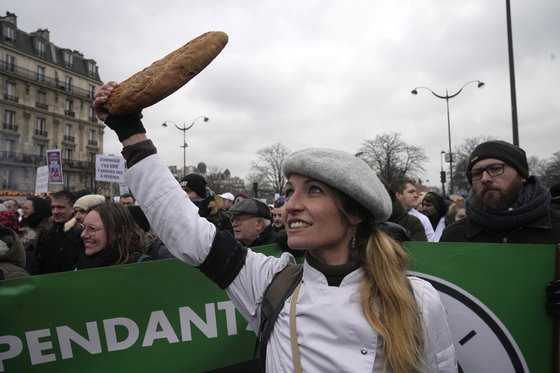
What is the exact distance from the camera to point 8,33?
56344mm

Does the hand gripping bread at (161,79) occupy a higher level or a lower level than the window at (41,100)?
lower

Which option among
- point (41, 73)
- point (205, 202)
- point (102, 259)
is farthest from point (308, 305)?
point (41, 73)

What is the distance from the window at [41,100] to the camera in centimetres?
5747

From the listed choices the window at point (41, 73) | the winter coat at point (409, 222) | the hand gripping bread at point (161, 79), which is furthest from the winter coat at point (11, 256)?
the window at point (41, 73)

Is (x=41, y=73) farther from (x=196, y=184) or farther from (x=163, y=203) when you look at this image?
(x=163, y=203)

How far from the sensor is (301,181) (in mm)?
1811

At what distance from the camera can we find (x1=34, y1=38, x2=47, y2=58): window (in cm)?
6022

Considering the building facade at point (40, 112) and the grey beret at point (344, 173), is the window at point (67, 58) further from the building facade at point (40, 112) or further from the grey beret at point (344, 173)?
the grey beret at point (344, 173)

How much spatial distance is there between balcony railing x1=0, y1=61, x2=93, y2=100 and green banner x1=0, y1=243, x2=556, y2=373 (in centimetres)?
6380

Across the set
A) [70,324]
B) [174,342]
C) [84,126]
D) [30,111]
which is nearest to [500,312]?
[174,342]

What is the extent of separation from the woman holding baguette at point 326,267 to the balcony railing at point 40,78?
64.5 m

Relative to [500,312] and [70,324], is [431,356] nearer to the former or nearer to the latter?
[500,312]

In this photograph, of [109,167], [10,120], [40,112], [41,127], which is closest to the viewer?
[109,167]

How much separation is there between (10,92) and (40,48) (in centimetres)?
1037
